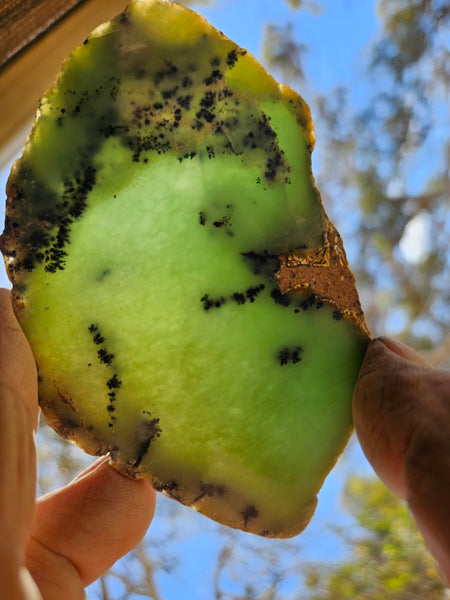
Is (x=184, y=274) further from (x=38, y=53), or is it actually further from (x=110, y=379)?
(x=38, y=53)

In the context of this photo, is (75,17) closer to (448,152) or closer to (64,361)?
(64,361)

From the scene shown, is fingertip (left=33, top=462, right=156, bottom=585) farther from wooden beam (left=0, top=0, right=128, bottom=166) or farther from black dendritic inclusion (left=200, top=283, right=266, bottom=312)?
wooden beam (left=0, top=0, right=128, bottom=166)

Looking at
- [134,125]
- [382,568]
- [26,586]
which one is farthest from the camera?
[382,568]

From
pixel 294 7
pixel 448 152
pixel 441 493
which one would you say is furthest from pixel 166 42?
pixel 448 152

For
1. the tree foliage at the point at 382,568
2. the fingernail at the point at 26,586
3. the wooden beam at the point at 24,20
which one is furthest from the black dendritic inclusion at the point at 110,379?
the tree foliage at the point at 382,568

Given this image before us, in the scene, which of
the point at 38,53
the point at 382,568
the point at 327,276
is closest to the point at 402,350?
the point at 327,276

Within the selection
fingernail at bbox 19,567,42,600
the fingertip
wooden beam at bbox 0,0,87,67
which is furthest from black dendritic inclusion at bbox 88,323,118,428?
wooden beam at bbox 0,0,87,67

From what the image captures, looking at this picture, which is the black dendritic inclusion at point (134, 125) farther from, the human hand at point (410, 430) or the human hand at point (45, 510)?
the human hand at point (410, 430)

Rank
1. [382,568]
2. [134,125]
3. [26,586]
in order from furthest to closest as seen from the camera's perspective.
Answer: [382,568]
[134,125]
[26,586]
